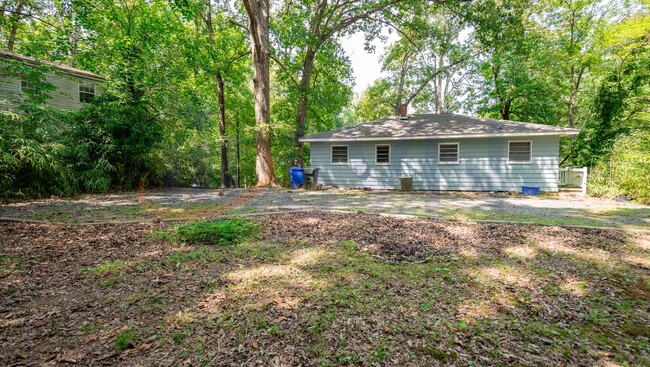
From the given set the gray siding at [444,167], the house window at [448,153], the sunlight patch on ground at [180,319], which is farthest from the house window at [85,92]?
the house window at [448,153]

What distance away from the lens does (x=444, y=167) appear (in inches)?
469

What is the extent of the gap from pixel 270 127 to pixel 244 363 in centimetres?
999

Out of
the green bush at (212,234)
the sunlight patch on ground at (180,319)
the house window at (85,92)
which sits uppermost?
the house window at (85,92)

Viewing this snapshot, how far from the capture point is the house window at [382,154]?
492 inches

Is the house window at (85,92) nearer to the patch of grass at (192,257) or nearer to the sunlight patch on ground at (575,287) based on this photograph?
the patch of grass at (192,257)

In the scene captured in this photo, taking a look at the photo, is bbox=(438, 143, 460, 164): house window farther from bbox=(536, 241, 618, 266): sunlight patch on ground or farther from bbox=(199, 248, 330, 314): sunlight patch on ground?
bbox=(199, 248, 330, 314): sunlight patch on ground

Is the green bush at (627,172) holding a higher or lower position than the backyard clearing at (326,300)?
higher

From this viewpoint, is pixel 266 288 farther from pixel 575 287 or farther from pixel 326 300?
pixel 575 287

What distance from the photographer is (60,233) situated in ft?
13.9

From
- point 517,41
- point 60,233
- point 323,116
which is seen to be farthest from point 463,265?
point 323,116

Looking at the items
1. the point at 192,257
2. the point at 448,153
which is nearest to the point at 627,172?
the point at 448,153

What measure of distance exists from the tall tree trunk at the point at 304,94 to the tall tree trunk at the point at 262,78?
2.80 meters

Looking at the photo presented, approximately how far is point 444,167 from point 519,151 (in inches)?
113

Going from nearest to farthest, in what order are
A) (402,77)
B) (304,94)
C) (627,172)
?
1. (627,172)
2. (304,94)
3. (402,77)
